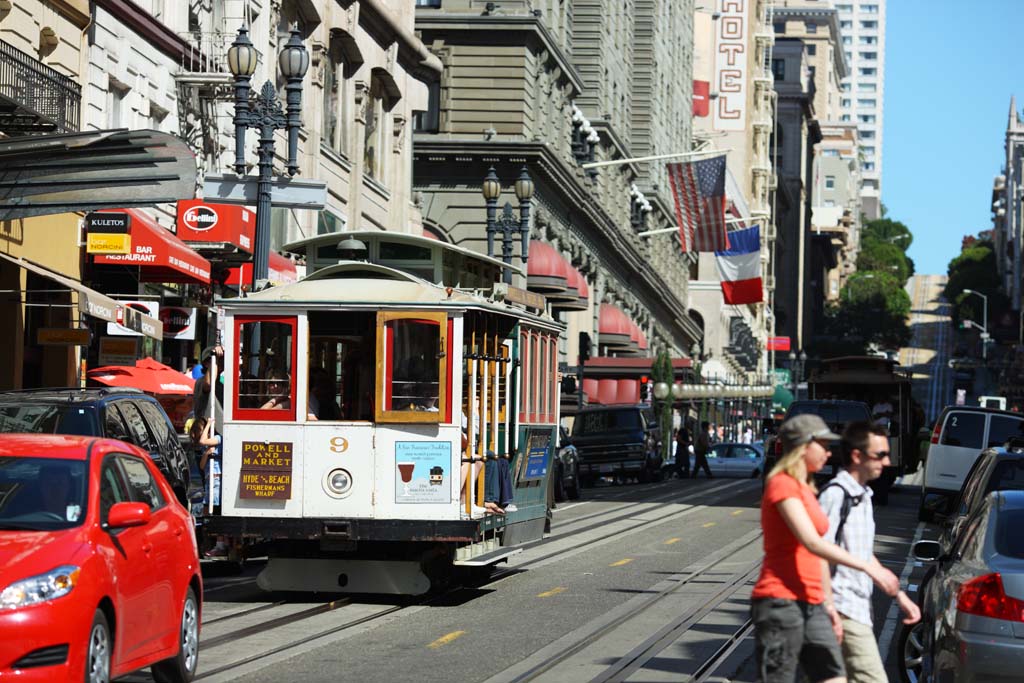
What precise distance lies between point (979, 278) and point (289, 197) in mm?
180419

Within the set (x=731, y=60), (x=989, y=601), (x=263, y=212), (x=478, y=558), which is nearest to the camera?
(x=989, y=601)

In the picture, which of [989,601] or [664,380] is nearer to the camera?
[989,601]

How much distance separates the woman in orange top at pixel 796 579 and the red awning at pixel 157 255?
1992 centimetres

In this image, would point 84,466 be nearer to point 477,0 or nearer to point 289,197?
point 289,197

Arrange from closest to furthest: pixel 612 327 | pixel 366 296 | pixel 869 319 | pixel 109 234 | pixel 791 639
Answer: pixel 791 639 → pixel 366 296 → pixel 109 234 → pixel 612 327 → pixel 869 319

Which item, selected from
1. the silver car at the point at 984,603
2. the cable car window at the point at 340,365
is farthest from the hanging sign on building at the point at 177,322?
the silver car at the point at 984,603

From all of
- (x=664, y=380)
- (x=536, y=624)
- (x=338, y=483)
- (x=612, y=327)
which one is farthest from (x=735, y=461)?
(x=536, y=624)

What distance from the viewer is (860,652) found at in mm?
8719

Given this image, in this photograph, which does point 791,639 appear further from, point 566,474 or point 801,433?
point 566,474

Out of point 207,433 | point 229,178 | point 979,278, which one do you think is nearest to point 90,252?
point 229,178

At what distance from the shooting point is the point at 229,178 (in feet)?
75.7

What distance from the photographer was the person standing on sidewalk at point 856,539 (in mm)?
8727

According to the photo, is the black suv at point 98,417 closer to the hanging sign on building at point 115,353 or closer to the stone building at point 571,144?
the hanging sign on building at point 115,353

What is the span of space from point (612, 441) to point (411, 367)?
29369 millimetres
